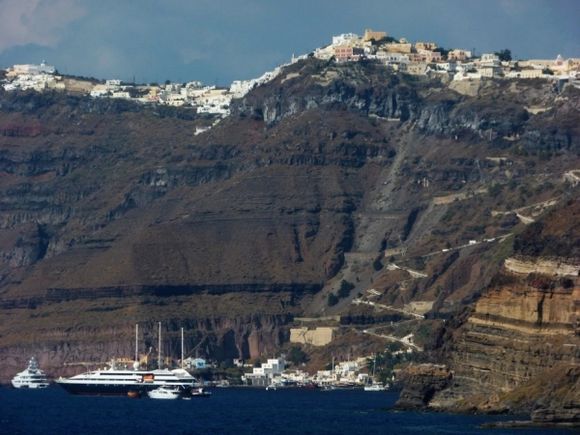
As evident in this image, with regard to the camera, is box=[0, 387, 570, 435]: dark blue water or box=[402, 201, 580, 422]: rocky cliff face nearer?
box=[402, 201, 580, 422]: rocky cliff face

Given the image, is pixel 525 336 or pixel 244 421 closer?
pixel 525 336

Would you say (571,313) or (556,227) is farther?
(556,227)

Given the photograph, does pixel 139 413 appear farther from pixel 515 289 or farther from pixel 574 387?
pixel 574 387

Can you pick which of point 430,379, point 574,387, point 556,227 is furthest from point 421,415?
point 574,387

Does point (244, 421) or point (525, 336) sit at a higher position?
point (525, 336)

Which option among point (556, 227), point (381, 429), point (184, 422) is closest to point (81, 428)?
point (184, 422)

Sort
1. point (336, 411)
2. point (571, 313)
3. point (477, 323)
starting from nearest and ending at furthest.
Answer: point (571, 313) → point (477, 323) → point (336, 411)

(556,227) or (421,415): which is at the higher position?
(556,227)

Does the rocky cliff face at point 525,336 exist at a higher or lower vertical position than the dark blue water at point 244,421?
higher

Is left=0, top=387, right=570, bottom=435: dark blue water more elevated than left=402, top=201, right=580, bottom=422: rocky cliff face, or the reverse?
left=402, top=201, right=580, bottom=422: rocky cliff face

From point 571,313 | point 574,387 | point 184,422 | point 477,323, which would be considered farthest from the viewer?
point 184,422

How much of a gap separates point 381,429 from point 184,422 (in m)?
19.7

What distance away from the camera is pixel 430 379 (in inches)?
6742

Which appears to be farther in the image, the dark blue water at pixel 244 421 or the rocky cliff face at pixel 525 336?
the dark blue water at pixel 244 421
